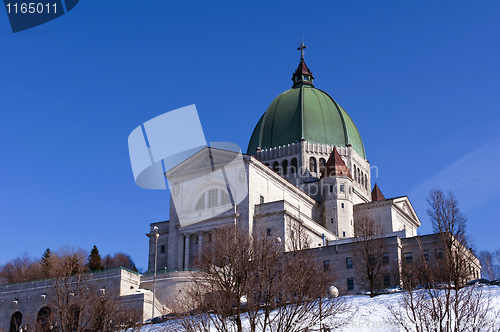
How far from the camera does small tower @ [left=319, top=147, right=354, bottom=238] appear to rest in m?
78.8

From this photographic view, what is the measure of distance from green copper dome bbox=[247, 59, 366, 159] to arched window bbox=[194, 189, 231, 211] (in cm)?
2035

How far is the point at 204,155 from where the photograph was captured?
7362 centimetres

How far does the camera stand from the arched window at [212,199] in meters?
71.5

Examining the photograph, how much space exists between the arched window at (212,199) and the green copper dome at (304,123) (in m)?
20.3

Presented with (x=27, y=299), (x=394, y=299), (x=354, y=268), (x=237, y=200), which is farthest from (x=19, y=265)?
(x=394, y=299)

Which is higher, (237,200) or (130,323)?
(237,200)

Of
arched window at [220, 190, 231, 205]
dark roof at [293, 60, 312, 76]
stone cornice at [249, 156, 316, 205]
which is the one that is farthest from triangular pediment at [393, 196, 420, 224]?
dark roof at [293, 60, 312, 76]

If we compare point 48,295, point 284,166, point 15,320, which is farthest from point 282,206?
point 15,320

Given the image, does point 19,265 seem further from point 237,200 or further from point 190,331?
point 190,331

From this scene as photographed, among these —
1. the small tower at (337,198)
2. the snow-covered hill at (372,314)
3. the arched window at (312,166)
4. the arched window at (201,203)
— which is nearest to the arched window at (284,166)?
the arched window at (312,166)

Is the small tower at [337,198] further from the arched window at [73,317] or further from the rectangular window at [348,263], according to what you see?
the arched window at [73,317]

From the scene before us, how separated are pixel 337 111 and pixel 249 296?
63.8 meters

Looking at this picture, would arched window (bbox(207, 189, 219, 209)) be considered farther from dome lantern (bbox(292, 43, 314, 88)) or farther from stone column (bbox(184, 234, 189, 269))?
dome lantern (bbox(292, 43, 314, 88))

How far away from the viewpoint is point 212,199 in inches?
2857
